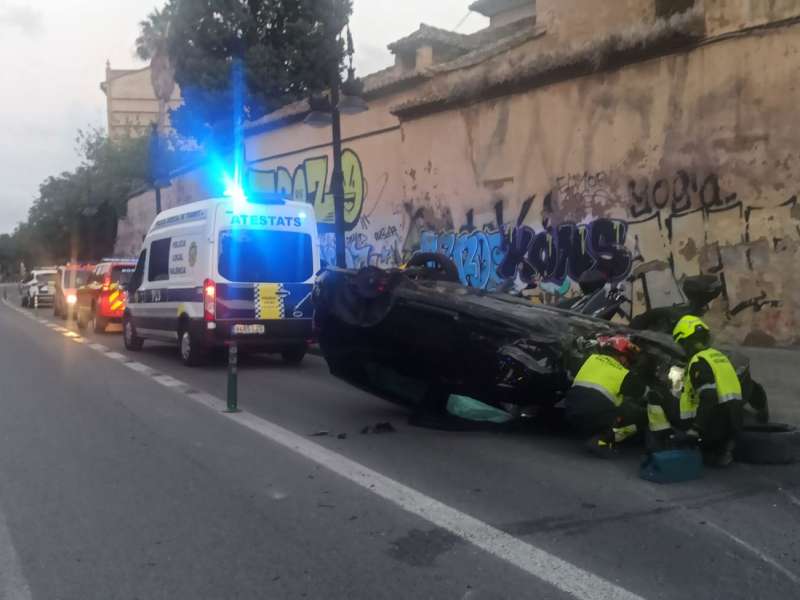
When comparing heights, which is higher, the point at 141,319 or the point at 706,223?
the point at 706,223

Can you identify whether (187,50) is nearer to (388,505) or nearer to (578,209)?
(578,209)

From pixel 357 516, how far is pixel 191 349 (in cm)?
769

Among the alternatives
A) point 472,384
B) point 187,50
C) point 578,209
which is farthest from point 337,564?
point 187,50

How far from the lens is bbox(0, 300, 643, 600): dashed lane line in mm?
3932

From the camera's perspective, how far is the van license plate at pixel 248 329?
11.5 meters

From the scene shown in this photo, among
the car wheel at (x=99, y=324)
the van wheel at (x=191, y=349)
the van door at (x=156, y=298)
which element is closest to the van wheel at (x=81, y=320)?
the car wheel at (x=99, y=324)

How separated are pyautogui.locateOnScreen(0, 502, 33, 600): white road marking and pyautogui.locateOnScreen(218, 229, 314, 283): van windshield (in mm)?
7002

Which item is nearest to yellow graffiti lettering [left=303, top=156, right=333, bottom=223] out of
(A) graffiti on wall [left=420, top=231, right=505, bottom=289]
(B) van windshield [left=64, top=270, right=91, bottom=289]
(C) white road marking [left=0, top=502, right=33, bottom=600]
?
(A) graffiti on wall [left=420, top=231, right=505, bottom=289]

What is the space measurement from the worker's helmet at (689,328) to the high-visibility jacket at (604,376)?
484mm

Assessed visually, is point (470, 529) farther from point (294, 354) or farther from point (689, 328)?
point (294, 354)

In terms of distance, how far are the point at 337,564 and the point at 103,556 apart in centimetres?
127

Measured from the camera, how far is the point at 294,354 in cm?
1283

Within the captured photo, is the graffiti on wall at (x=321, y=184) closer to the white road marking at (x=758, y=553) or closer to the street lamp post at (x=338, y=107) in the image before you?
the street lamp post at (x=338, y=107)

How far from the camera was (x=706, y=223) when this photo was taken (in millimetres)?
11766
